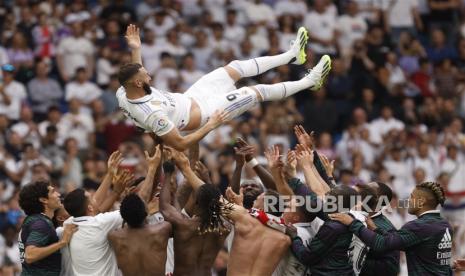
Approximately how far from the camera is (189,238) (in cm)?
1311

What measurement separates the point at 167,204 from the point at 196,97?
65.5 inches

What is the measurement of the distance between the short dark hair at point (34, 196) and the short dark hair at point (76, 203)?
30 centimetres

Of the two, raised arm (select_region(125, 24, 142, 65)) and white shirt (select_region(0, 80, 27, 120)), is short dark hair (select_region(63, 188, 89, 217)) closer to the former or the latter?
raised arm (select_region(125, 24, 142, 65))

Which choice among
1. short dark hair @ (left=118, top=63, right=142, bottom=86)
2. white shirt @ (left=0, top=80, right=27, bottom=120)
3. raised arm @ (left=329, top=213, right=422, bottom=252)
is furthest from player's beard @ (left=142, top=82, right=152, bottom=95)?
white shirt @ (left=0, top=80, right=27, bottom=120)

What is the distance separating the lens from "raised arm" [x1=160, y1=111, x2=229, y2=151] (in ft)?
44.1

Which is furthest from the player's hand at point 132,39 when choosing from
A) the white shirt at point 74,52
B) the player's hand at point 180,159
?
the white shirt at point 74,52

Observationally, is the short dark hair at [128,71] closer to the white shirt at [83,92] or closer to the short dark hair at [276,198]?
the short dark hair at [276,198]

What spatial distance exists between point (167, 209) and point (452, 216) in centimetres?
949

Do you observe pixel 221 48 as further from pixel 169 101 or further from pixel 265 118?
pixel 169 101

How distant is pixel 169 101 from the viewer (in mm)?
13906

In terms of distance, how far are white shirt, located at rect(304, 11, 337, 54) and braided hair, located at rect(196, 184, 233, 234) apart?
1248 centimetres

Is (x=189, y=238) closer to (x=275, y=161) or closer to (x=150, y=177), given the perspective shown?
(x=150, y=177)

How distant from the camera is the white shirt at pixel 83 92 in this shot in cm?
2231

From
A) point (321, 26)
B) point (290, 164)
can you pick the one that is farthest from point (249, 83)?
point (290, 164)
